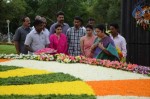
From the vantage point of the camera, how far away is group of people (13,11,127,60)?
33.6 ft

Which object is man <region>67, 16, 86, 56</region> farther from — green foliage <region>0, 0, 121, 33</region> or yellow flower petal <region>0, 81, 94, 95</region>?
green foliage <region>0, 0, 121, 33</region>

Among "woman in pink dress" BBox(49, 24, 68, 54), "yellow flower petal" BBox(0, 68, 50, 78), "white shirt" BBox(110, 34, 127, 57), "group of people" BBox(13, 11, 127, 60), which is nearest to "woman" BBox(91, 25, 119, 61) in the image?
"group of people" BBox(13, 11, 127, 60)

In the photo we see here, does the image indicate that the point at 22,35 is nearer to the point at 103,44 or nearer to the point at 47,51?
the point at 47,51

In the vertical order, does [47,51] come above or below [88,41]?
below

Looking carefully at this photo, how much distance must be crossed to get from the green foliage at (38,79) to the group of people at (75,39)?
6.34 ft

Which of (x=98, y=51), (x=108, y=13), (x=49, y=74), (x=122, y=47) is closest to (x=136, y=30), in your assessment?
(x=122, y=47)

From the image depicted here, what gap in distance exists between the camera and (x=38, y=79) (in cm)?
816

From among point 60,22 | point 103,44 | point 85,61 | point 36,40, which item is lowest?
point 85,61

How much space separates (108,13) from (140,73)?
58.0m

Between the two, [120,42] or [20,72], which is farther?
[120,42]

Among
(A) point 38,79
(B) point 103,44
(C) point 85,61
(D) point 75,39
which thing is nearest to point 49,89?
(A) point 38,79

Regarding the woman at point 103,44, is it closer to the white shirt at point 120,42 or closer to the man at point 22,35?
the white shirt at point 120,42

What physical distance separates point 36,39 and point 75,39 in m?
1.18

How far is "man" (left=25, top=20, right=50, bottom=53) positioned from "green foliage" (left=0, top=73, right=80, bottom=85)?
102 inches
